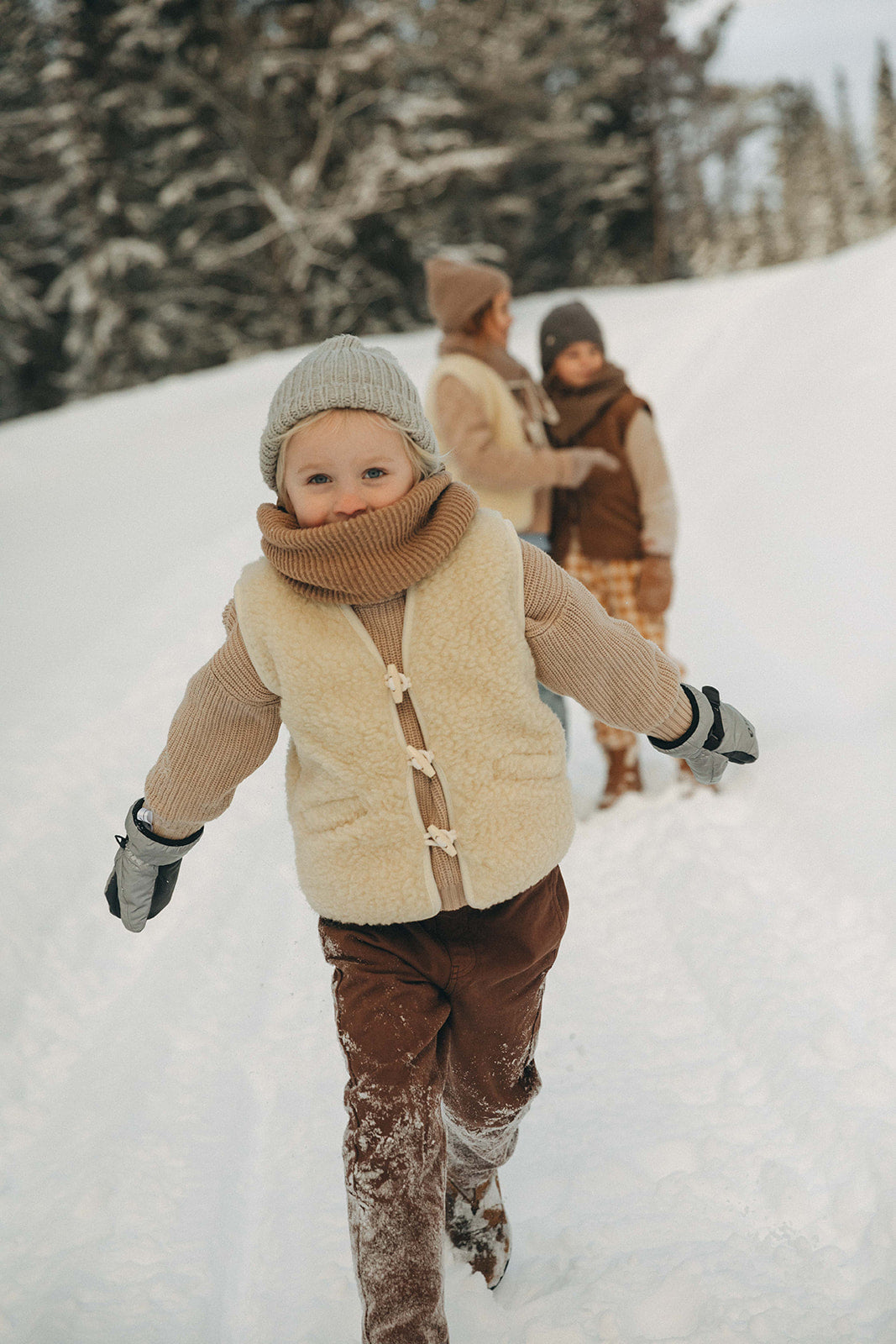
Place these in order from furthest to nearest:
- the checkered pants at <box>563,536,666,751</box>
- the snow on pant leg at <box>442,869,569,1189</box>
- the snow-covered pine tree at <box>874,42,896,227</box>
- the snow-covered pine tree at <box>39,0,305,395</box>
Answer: the snow-covered pine tree at <box>874,42,896,227</box> → the snow-covered pine tree at <box>39,0,305,395</box> → the checkered pants at <box>563,536,666,751</box> → the snow on pant leg at <box>442,869,569,1189</box>

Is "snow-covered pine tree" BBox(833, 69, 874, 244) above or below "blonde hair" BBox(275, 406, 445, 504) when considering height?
below

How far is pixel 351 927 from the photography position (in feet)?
5.81

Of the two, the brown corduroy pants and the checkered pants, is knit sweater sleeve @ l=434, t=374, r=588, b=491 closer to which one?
the checkered pants

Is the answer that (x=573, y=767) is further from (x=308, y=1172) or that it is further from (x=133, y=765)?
(x=308, y=1172)

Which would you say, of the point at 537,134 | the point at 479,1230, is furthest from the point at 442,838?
the point at 537,134

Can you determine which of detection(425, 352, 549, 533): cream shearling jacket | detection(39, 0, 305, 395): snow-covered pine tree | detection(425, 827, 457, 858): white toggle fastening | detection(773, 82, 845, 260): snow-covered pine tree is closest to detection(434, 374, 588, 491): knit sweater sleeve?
detection(425, 352, 549, 533): cream shearling jacket

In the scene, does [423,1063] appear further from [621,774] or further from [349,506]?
[621,774]

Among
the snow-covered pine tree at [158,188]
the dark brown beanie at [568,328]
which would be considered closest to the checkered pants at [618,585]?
the dark brown beanie at [568,328]

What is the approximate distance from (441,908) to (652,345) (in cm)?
1109

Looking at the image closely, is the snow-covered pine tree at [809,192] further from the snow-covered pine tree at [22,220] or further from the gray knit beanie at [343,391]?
the gray knit beanie at [343,391]

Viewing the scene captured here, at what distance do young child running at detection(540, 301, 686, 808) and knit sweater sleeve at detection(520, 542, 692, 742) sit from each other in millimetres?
1946

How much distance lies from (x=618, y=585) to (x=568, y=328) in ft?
3.31

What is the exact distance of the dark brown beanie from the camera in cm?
374

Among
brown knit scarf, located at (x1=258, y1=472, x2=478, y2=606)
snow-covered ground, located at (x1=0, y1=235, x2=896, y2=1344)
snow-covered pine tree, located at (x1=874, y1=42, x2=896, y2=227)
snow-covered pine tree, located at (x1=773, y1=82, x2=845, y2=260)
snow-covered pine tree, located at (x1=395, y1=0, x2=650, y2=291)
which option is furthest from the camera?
snow-covered pine tree, located at (x1=773, y1=82, x2=845, y2=260)
